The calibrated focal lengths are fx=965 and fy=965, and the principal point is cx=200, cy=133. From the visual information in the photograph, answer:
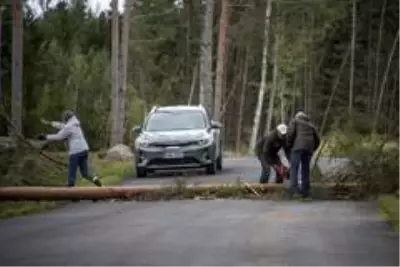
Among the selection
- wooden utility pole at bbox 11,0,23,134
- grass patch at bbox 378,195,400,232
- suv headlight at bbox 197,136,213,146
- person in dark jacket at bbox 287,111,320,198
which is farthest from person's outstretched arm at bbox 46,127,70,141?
wooden utility pole at bbox 11,0,23,134

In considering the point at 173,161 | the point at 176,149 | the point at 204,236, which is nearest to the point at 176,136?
the point at 176,149

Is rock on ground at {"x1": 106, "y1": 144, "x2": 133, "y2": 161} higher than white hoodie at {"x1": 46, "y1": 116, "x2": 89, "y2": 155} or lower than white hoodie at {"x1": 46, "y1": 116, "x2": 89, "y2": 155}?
lower

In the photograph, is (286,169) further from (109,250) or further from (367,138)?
(109,250)

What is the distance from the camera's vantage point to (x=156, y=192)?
741 inches

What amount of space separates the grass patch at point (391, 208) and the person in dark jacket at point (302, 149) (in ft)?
4.92

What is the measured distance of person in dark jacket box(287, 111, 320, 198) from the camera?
18328 millimetres

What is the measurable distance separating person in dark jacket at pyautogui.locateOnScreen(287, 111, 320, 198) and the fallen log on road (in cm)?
45

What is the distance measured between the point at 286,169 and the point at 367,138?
6.34ft

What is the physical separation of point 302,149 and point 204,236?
6043 mm

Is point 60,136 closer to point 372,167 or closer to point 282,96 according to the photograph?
point 372,167

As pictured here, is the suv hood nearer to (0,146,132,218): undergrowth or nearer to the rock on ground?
(0,146,132,218): undergrowth

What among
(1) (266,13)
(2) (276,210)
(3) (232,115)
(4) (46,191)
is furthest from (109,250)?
(3) (232,115)

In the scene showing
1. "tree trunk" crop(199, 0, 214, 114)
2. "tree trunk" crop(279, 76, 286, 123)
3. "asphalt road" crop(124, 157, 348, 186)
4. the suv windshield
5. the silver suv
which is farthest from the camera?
"tree trunk" crop(279, 76, 286, 123)

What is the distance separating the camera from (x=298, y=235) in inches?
502
